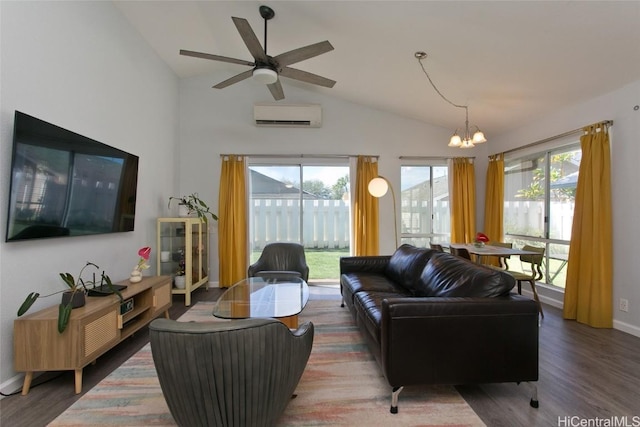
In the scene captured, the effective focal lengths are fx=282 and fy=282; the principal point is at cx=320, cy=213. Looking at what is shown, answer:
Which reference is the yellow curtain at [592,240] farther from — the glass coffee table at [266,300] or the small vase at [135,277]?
the small vase at [135,277]

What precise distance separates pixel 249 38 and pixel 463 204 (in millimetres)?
4186

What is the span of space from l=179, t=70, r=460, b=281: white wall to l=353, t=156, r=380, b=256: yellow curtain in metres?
0.27

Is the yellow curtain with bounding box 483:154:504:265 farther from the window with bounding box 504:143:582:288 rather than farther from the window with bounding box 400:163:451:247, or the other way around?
the window with bounding box 400:163:451:247

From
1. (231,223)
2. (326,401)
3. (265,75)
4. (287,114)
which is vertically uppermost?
(287,114)

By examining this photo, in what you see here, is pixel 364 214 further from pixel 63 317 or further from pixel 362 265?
pixel 63 317

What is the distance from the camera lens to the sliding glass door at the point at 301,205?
486 cm

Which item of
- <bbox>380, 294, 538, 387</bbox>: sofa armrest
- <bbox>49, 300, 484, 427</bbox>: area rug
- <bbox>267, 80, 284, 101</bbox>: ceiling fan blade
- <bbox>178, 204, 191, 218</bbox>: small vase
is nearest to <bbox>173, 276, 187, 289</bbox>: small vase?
<bbox>178, 204, 191, 218</bbox>: small vase

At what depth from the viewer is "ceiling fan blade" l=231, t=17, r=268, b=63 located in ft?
6.42

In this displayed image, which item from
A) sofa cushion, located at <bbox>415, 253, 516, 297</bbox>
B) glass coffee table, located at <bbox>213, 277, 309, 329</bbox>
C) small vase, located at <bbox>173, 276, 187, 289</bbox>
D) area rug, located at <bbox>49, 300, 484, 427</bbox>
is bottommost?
area rug, located at <bbox>49, 300, 484, 427</bbox>

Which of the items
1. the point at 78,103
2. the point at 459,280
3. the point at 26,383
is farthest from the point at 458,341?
the point at 78,103

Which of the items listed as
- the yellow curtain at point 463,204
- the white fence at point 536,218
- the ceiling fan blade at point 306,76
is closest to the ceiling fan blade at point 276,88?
the ceiling fan blade at point 306,76

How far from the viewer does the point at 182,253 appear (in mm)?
4004

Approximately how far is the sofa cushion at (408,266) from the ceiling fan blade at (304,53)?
2133 mm

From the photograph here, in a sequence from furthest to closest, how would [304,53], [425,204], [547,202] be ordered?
[425,204] < [547,202] < [304,53]
